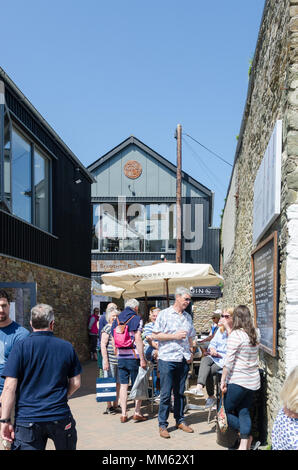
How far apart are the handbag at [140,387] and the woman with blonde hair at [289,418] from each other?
4576 millimetres

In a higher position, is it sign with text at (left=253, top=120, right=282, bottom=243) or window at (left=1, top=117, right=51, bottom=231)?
window at (left=1, top=117, right=51, bottom=231)

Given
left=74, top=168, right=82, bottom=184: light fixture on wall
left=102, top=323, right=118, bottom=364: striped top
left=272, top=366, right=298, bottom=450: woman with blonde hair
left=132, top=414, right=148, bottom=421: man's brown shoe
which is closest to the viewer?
left=272, top=366, right=298, bottom=450: woman with blonde hair

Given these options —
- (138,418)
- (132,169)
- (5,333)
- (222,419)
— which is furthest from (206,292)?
(132,169)

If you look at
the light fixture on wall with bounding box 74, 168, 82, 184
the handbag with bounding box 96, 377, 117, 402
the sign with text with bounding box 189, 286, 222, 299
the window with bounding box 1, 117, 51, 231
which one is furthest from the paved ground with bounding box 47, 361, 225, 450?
the light fixture on wall with bounding box 74, 168, 82, 184

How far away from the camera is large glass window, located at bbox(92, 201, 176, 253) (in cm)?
2394

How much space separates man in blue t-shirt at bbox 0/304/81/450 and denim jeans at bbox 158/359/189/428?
278 cm

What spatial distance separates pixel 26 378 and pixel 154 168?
70.5ft

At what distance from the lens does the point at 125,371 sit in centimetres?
741

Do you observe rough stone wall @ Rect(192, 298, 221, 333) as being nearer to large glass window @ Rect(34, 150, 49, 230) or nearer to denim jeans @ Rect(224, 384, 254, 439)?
large glass window @ Rect(34, 150, 49, 230)

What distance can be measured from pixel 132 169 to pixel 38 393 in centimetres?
2155

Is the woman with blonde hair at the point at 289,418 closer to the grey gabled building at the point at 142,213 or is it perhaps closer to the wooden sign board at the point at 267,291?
the wooden sign board at the point at 267,291

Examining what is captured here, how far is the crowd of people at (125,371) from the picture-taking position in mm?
3604

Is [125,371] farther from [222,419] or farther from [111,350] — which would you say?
[222,419]

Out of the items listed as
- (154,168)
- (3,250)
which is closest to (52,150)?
(3,250)
